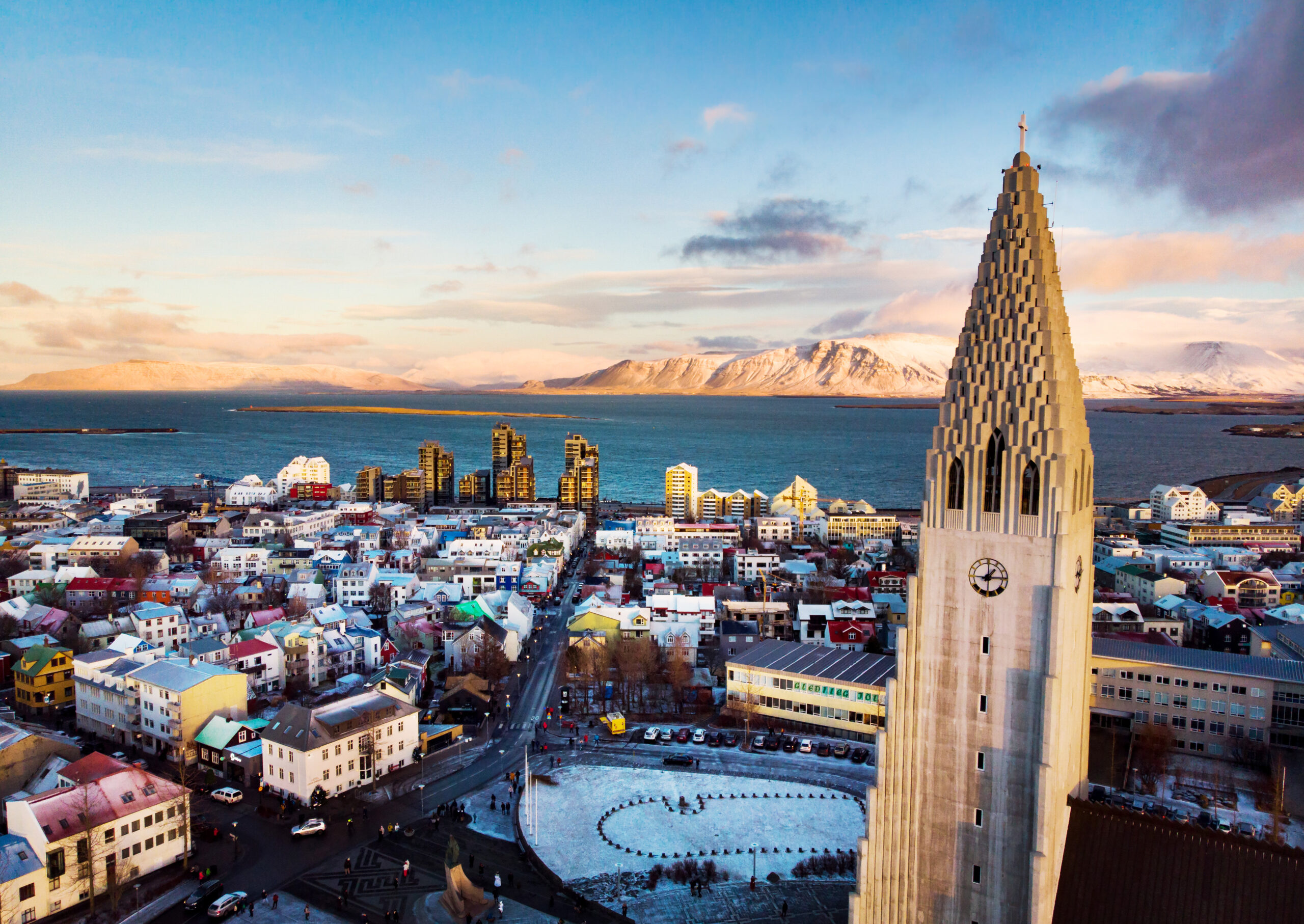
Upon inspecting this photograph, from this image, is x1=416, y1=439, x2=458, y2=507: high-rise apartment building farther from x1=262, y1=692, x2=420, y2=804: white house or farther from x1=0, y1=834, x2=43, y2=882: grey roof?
x1=0, y1=834, x2=43, y2=882: grey roof

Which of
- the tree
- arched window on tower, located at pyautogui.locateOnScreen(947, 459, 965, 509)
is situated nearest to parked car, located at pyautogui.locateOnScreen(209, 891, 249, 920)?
arched window on tower, located at pyautogui.locateOnScreen(947, 459, 965, 509)

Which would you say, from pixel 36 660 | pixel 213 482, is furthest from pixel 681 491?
pixel 213 482

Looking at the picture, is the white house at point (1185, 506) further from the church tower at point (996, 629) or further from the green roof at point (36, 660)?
the green roof at point (36, 660)

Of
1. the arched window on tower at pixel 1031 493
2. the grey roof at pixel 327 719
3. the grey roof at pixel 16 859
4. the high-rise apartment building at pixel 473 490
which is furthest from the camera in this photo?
the high-rise apartment building at pixel 473 490

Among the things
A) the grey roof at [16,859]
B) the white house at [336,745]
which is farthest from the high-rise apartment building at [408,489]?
the grey roof at [16,859]

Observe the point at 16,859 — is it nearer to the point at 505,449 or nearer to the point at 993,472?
the point at 993,472

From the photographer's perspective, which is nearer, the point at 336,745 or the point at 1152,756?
the point at 336,745

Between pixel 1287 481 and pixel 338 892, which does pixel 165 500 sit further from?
pixel 1287 481
